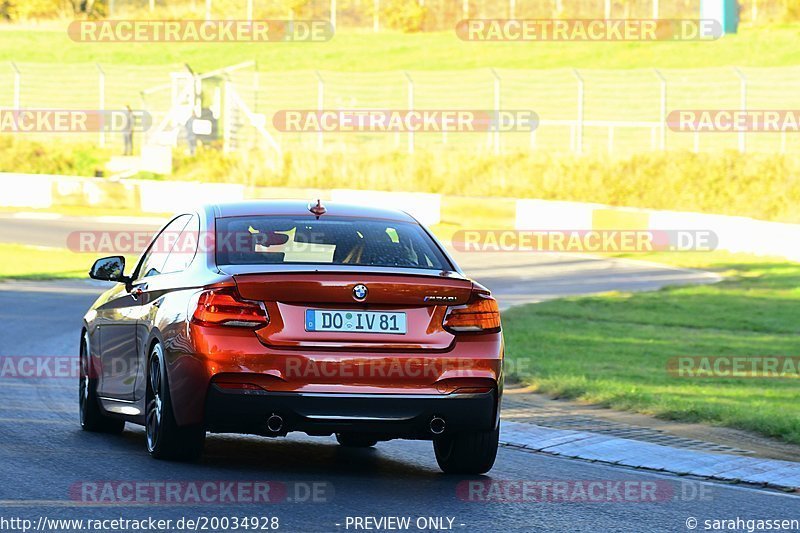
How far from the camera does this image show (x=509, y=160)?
3794 cm

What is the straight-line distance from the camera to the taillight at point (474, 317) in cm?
818

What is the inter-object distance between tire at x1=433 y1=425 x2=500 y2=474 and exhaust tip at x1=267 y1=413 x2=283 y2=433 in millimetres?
1068

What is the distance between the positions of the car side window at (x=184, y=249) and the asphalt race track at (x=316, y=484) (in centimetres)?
111

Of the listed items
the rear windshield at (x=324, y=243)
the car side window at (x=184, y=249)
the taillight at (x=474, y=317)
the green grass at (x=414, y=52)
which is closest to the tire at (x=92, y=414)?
the car side window at (x=184, y=249)

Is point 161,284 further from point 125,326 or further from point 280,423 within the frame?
point 280,423

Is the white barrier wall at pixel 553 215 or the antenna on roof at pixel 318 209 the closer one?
the antenna on roof at pixel 318 209

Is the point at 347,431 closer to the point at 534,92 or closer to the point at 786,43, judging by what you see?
the point at 534,92

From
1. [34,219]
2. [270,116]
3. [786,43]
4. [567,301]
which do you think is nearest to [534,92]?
[270,116]

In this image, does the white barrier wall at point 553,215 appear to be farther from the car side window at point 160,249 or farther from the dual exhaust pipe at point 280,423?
the dual exhaust pipe at point 280,423

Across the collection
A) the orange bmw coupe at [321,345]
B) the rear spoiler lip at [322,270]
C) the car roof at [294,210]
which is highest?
the car roof at [294,210]

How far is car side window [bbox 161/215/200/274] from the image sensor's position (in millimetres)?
8836

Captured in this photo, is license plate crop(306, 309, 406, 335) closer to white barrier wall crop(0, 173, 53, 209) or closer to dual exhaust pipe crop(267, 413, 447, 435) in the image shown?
dual exhaust pipe crop(267, 413, 447, 435)

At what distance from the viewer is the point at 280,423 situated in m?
7.97

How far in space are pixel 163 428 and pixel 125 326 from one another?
129 cm
